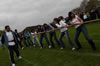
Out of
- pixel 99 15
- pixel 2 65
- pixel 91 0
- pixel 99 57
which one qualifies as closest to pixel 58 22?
pixel 99 57

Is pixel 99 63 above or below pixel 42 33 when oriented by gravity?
below

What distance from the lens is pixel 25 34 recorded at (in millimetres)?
13320

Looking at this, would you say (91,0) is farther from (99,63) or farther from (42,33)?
(99,63)

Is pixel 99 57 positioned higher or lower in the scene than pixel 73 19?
lower

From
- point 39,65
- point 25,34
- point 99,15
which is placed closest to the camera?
point 39,65

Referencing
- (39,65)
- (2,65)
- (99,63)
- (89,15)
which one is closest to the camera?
(99,63)

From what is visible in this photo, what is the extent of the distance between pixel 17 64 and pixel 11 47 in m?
1.06

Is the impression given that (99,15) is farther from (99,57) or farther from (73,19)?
(99,57)

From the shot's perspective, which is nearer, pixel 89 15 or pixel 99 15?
pixel 99 15

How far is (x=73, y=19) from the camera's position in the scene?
6582 mm

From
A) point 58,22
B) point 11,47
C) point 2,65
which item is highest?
point 58,22

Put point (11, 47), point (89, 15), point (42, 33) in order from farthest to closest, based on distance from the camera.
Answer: point (89, 15), point (42, 33), point (11, 47)

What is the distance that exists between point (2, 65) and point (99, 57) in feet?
18.3

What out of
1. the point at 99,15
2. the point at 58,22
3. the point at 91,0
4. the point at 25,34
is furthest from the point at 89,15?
the point at 91,0
